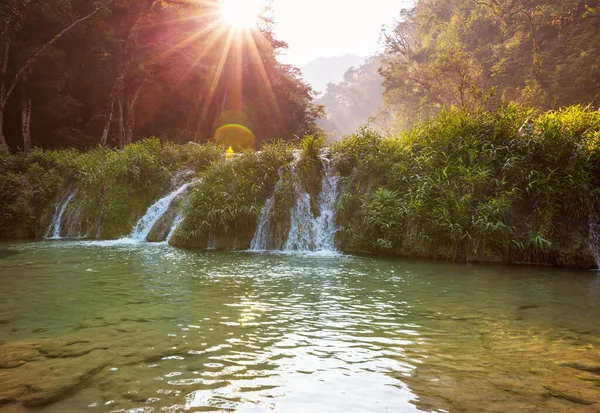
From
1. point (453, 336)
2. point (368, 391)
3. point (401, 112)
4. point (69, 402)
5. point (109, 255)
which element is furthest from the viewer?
point (401, 112)

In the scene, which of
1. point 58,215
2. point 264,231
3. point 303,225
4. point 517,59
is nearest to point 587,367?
point 303,225

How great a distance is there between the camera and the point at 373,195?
36.1 ft

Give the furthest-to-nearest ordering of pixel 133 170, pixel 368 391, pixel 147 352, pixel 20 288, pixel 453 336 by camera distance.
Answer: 1. pixel 133 170
2. pixel 20 288
3. pixel 453 336
4. pixel 147 352
5. pixel 368 391

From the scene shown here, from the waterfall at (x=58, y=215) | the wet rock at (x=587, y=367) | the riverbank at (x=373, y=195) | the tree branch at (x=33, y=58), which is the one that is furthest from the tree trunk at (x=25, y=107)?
the wet rock at (x=587, y=367)

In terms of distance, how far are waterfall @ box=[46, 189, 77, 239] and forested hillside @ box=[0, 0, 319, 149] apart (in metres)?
7.57

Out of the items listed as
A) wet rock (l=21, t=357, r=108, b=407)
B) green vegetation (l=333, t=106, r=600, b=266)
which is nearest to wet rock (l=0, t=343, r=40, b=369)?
wet rock (l=21, t=357, r=108, b=407)

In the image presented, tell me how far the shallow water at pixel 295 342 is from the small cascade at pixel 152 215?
557cm

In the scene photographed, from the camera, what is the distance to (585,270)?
8.54 metres

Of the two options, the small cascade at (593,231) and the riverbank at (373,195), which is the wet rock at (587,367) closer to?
the riverbank at (373,195)

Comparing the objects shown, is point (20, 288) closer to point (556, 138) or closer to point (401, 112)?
point (556, 138)

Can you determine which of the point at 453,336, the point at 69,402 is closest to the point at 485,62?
the point at 453,336

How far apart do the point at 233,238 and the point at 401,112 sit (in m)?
45.0

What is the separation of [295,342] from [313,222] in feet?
25.4

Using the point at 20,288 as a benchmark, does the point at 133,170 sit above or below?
above
